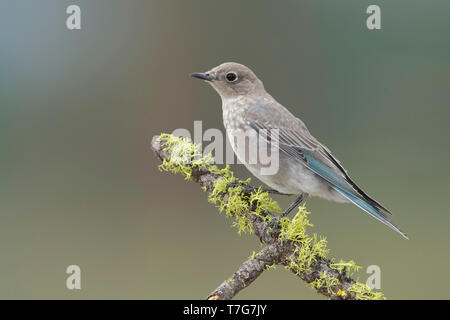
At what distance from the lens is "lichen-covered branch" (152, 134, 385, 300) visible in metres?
2.65

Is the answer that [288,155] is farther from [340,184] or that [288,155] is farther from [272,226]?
[272,226]

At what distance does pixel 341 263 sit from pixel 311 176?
118 centimetres

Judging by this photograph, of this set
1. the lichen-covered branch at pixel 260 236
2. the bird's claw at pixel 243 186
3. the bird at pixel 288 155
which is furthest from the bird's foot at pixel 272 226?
the bird at pixel 288 155

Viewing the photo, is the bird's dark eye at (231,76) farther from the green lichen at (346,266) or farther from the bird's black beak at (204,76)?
the green lichen at (346,266)

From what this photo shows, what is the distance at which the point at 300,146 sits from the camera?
392cm

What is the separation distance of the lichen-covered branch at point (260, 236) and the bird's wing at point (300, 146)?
1.93 feet

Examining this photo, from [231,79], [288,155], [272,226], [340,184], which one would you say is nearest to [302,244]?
[272,226]

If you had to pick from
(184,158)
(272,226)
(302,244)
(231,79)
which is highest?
(231,79)

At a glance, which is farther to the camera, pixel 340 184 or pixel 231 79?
pixel 231 79

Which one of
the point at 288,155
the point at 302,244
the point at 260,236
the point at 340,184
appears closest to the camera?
the point at 302,244

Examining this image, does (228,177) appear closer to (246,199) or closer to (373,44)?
(246,199)

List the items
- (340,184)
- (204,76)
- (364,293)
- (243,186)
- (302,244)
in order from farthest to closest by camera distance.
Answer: (204,76) → (340,184) → (243,186) → (302,244) → (364,293)

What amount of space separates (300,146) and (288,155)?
0.11 metres

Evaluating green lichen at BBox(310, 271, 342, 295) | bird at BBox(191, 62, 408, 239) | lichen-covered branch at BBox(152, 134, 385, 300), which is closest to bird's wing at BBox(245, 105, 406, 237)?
bird at BBox(191, 62, 408, 239)
